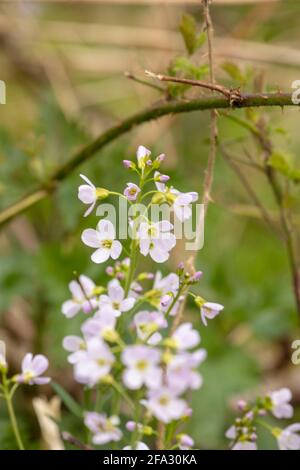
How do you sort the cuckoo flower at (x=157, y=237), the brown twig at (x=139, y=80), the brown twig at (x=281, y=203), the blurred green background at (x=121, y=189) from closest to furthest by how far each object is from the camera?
the cuckoo flower at (x=157, y=237) < the brown twig at (x=139, y=80) < the brown twig at (x=281, y=203) < the blurred green background at (x=121, y=189)

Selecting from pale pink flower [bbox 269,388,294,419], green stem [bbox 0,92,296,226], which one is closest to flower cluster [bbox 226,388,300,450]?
pale pink flower [bbox 269,388,294,419]

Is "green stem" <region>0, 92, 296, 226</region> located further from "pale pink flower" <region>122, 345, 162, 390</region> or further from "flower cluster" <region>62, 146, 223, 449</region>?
"pale pink flower" <region>122, 345, 162, 390</region>

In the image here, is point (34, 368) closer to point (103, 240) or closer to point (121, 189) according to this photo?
point (103, 240)

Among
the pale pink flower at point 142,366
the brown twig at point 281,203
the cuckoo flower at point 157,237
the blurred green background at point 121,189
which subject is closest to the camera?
the pale pink flower at point 142,366

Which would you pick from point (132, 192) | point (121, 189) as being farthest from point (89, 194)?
point (121, 189)

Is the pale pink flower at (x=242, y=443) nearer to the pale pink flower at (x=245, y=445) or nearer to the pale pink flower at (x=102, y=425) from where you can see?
the pale pink flower at (x=245, y=445)

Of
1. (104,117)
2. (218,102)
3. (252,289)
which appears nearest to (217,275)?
(252,289)

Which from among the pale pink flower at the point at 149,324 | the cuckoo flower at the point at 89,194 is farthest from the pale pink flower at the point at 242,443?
the cuckoo flower at the point at 89,194
